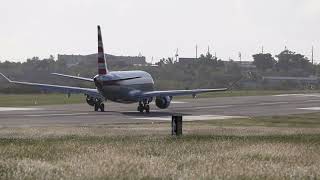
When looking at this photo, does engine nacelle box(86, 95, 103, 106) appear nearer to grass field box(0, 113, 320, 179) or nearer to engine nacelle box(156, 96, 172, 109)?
engine nacelle box(156, 96, 172, 109)

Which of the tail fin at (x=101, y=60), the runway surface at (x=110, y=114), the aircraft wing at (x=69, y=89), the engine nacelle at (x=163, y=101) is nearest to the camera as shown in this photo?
the runway surface at (x=110, y=114)

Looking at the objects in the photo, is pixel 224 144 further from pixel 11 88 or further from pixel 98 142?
pixel 11 88

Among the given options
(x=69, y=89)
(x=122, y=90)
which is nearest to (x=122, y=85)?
(x=122, y=90)

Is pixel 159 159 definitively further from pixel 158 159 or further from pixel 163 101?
pixel 163 101

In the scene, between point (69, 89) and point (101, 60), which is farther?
point (69, 89)

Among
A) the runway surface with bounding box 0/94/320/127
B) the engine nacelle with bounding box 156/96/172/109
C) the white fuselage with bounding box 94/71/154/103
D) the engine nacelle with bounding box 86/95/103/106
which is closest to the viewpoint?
the runway surface with bounding box 0/94/320/127

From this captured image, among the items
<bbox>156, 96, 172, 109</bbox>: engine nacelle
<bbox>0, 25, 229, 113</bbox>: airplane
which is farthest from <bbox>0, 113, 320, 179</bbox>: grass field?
<bbox>156, 96, 172, 109</bbox>: engine nacelle

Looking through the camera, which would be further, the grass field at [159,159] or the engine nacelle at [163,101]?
the engine nacelle at [163,101]

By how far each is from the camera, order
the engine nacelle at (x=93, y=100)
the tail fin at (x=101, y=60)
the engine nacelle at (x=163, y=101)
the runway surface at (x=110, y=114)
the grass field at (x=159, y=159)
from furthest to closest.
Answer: the engine nacelle at (x=163, y=101) < the engine nacelle at (x=93, y=100) < the tail fin at (x=101, y=60) < the runway surface at (x=110, y=114) < the grass field at (x=159, y=159)

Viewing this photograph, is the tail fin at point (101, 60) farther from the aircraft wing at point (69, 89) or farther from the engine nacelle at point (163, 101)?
the engine nacelle at point (163, 101)

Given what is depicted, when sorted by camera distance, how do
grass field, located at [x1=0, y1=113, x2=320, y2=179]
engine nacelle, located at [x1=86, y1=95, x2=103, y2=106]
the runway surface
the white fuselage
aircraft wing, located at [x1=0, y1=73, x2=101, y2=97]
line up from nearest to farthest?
grass field, located at [x1=0, y1=113, x2=320, y2=179] < the runway surface < the white fuselage < engine nacelle, located at [x1=86, y1=95, x2=103, y2=106] < aircraft wing, located at [x1=0, y1=73, x2=101, y2=97]

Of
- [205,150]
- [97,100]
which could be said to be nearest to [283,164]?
[205,150]

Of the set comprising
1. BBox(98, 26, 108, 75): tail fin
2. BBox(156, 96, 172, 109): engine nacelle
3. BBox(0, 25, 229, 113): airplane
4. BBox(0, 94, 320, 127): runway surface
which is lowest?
BBox(0, 94, 320, 127): runway surface

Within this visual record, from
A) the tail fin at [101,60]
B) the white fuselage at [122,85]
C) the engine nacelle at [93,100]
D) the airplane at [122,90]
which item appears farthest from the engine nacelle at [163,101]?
the tail fin at [101,60]
